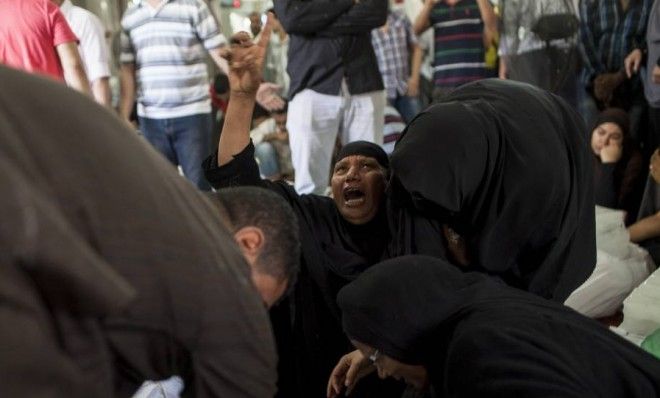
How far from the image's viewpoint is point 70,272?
2.39 feet

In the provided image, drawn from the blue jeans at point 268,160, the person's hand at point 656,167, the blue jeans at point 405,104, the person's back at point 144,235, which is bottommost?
the blue jeans at point 268,160

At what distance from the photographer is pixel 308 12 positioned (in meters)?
3.30

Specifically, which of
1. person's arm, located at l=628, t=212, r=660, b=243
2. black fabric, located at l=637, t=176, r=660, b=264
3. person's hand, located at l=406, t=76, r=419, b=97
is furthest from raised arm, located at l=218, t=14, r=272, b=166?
person's hand, located at l=406, t=76, r=419, b=97

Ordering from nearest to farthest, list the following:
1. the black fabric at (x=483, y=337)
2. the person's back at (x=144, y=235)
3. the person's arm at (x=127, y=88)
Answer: the person's back at (x=144, y=235)
the black fabric at (x=483, y=337)
the person's arm at (x=127, y=88)

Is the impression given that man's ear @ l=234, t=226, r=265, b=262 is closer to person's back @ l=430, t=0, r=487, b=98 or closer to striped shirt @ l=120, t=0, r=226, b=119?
striped shirt @ l=120, t=0, r=226, b=119

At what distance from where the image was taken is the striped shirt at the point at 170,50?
3506mm

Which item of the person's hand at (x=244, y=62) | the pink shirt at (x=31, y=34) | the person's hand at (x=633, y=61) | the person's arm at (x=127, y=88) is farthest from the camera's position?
the person's hand at (x=633, y=61)

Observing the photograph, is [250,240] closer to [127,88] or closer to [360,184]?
[360,184]

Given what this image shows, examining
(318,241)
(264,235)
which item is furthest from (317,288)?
(264,235)

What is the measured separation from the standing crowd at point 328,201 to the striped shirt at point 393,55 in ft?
0.04

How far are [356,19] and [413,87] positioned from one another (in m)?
1.32

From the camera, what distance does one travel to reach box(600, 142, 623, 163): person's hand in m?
3.97

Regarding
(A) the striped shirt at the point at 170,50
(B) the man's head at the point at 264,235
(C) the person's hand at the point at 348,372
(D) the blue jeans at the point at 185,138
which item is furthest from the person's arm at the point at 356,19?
(B) the man's head at the point at 264,235

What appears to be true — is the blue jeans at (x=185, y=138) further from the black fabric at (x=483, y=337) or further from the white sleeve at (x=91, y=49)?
the black fabric at (x=483, y=337)
